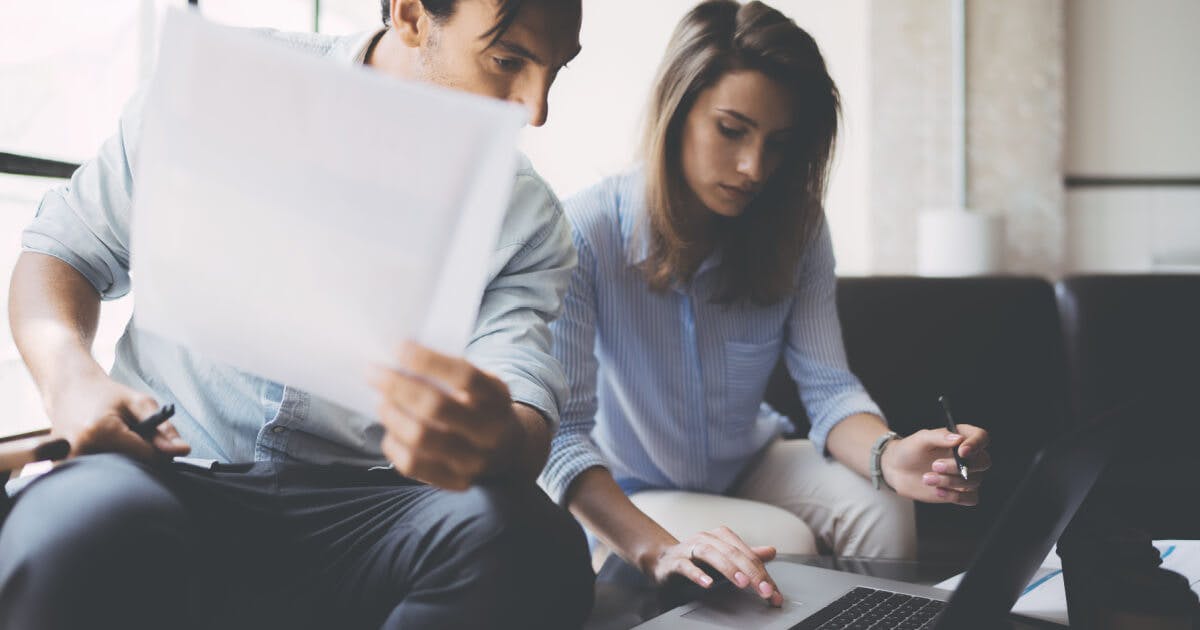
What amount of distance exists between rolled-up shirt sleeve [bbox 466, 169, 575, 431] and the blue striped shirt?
1.02ft

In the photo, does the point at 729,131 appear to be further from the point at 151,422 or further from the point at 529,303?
the point at 151,422

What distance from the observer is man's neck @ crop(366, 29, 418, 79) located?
3.41 feet

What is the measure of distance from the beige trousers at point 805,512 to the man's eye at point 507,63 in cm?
70

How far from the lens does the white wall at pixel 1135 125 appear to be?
147 inches

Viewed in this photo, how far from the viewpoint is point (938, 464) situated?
44.3 inches

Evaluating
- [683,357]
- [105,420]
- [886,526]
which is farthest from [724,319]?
[105,420]

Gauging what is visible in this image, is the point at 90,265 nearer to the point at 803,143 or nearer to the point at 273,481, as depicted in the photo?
the point at 273,481

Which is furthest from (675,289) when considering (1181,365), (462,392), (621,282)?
(1181,365)

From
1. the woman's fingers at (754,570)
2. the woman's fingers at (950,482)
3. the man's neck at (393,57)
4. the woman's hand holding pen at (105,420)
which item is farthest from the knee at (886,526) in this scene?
the woman's hand holding pen at (105,420)

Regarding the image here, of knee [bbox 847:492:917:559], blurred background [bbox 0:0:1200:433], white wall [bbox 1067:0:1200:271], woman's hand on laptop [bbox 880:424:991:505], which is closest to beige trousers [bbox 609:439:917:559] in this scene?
knee [bbox 847:492:917:559]

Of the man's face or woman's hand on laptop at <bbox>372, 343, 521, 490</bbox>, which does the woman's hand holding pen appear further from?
the man's face

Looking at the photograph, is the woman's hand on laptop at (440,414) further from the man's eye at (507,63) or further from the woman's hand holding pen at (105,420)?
the man's eye at (507,63)

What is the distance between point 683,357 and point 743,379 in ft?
0.36

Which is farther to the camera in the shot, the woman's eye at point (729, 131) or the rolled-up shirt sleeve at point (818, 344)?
the rolled-up shirt sleeve at point (818, 344)
